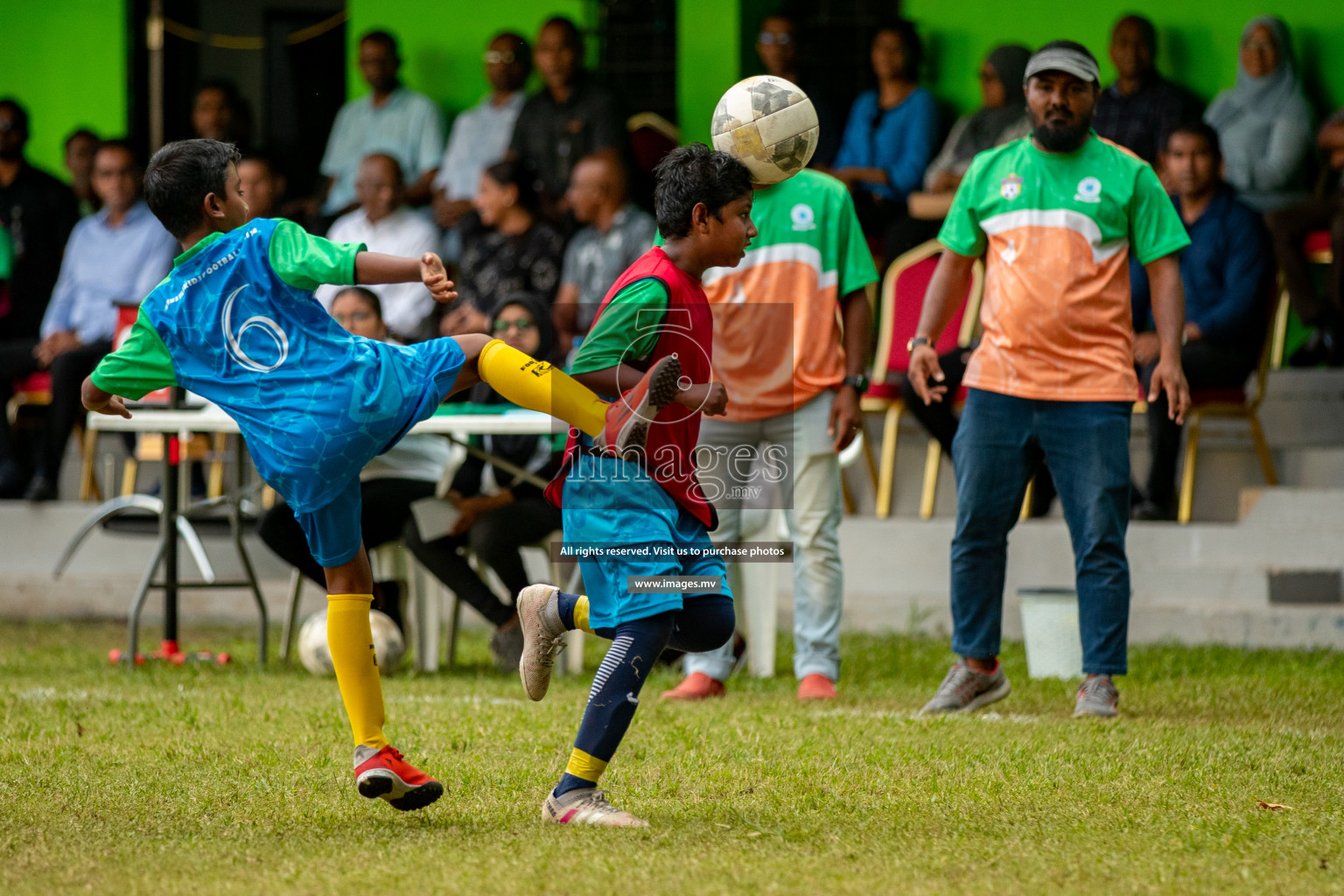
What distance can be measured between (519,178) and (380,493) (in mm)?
2989

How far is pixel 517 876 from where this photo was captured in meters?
3.29

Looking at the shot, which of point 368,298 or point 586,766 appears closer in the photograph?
point 586,766

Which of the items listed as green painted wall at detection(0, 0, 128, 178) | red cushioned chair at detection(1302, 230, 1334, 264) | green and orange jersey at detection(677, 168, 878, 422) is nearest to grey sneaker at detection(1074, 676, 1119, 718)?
green and orange jersey at detection(677, 168, 878, 422)

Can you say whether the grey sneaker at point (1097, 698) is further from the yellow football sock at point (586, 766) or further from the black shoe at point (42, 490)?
the black shoe at point (42, 490)

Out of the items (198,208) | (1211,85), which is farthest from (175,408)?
(1211,85)

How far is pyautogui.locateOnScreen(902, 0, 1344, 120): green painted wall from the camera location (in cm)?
975

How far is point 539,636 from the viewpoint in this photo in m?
4.01

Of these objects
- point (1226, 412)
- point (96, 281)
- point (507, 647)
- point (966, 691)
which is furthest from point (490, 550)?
point (96, 281)

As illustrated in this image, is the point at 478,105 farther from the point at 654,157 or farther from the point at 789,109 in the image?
the point at 789,109

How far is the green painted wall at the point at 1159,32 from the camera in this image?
9.75 m

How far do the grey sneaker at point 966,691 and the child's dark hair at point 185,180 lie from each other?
2.96m

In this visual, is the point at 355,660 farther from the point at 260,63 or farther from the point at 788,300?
the point at 260,63

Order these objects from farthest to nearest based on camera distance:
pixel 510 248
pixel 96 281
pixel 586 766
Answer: pixel 96 281 < pixel 510 248 < pixel 586 766

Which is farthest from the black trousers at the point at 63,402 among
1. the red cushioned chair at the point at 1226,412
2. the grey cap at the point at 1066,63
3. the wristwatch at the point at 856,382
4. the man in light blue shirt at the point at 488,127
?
the grey cap at the point at 1066,63
